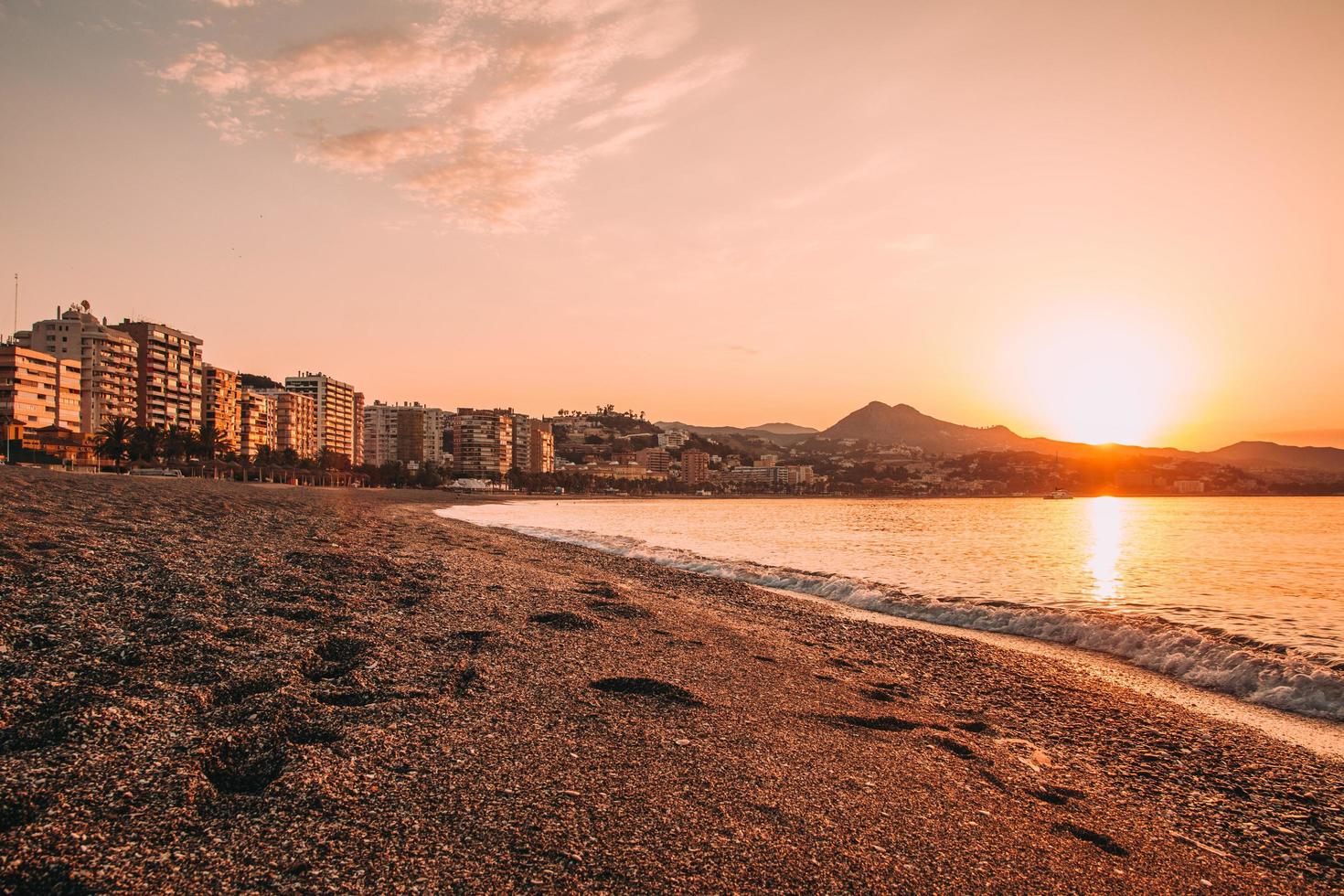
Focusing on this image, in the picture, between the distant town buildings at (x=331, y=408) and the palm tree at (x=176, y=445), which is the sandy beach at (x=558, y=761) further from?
the distant town buildings at (x=331, y=408)

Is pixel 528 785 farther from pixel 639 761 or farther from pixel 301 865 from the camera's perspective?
pixel 301 865

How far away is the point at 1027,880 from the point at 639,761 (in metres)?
2.68

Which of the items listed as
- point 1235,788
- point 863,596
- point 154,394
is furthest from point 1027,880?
point 154,394

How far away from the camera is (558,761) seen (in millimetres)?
5309

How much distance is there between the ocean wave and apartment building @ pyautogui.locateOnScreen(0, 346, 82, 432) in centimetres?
10894

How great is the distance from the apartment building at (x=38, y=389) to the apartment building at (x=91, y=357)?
1685 millimetres

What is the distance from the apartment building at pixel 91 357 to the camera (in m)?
103

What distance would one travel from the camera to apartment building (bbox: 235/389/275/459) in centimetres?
13738

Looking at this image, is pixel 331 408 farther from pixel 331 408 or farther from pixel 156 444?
pixel 156 444

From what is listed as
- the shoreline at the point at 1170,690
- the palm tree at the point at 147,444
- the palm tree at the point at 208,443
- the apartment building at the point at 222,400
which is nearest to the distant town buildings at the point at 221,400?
the apartment building at the point at 222,400

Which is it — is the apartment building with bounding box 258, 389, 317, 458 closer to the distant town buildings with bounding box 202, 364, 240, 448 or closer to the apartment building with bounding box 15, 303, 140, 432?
the distant town buildings with bounding box 202, 364, 240, 448

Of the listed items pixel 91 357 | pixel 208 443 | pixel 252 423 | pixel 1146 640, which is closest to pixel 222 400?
pixel 252 423

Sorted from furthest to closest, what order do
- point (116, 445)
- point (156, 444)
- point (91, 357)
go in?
point (91, 357) < point (156, 444) < point (116, 445)

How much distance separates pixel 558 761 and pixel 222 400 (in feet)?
491
